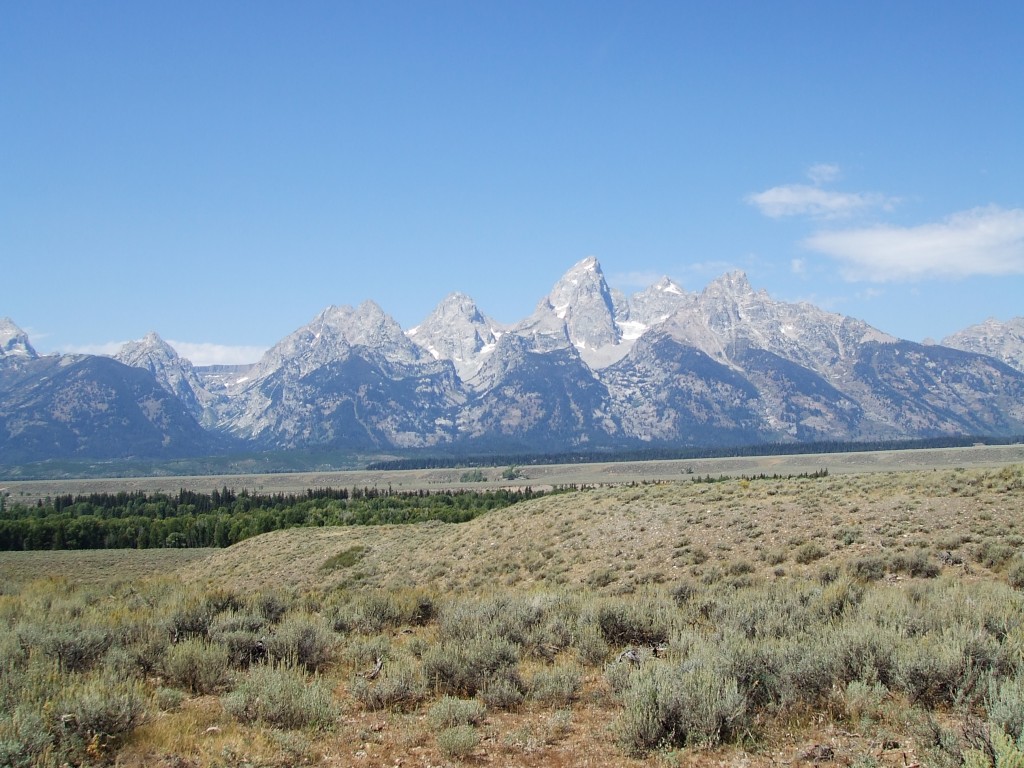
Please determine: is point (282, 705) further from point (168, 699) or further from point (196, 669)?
point (196, 669)

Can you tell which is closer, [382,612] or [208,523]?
[382,612]

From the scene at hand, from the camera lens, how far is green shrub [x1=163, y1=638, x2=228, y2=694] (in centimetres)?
1110

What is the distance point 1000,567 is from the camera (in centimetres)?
2088

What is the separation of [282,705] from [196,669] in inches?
107

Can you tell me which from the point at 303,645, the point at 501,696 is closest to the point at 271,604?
the point at 303,645

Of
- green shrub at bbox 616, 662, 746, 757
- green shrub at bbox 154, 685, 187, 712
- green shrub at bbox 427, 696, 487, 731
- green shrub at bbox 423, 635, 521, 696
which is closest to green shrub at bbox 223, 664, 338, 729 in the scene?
green shrub at bbox 154, 685, 187, 712

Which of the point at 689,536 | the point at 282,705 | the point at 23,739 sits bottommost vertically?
the point at 689,536

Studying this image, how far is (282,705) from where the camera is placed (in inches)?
371

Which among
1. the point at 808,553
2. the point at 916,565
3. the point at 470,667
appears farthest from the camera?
Result: the point at 808,553

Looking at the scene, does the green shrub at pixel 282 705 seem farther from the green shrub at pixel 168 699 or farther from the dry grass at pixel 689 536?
the dry grass at pixel 689 536

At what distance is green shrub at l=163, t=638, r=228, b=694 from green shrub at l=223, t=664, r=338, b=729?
150 centimetres

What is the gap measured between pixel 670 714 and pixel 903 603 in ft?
21.8

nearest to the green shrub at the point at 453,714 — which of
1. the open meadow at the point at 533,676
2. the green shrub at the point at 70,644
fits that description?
the open meadow at the point at 533,676

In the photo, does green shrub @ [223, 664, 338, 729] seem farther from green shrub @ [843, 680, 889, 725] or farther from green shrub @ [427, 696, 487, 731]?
green shrub @ [843, 680, 889, 725]
